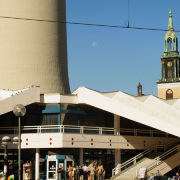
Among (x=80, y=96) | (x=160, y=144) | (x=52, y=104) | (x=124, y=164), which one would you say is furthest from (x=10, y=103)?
(x=160, y=144)

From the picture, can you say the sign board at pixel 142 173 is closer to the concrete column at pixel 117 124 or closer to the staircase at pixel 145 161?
the staircase at pixel 145 161

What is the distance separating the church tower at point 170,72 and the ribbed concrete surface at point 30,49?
78321mm

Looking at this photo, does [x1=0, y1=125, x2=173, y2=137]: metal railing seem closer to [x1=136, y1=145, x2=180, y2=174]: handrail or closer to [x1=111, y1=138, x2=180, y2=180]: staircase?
[x1=111, y1=138, x2=180, y2=180]: staircase

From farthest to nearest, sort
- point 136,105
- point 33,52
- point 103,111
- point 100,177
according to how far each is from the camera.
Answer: point 33,52 → point 103,111 → point 136,105 → point 100,177

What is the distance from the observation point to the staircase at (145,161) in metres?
33.6

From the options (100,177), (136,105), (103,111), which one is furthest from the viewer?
(103,111)

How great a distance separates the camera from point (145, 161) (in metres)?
35.5

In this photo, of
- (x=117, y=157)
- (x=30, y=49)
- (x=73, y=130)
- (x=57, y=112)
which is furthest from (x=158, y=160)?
(x=30, y=49)

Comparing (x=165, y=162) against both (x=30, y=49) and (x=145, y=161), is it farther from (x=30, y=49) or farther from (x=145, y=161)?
(x=30, y=49)

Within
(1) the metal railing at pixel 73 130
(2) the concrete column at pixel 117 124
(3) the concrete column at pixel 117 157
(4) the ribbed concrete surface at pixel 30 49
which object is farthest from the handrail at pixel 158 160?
(4) the ribbed concrete surface at pixel 30 49

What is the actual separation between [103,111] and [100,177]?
6498mm

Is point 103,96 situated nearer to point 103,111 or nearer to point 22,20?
point 103,111

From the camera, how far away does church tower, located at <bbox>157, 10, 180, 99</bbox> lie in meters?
118

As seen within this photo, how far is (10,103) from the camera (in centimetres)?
3312
